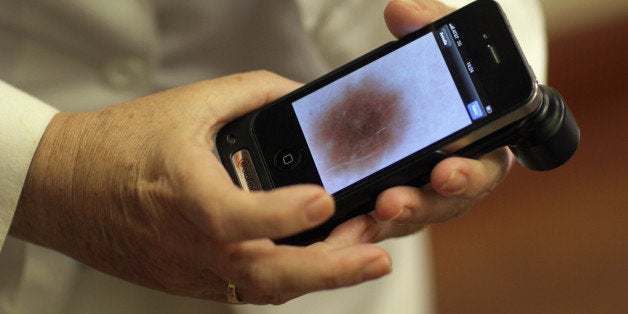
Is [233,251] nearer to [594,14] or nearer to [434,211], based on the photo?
[434,211]

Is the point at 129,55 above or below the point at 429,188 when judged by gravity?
above

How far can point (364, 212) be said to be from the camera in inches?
15.6

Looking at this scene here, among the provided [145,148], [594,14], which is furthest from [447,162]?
[594,14]

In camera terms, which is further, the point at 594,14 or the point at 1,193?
the point at 594,14

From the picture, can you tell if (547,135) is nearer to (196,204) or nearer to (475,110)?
(475,110)

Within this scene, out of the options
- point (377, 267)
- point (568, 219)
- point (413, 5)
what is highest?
point (413, 5)

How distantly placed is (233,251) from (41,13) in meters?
0.20

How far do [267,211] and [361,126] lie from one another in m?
0.14

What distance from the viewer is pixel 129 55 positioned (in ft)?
1.41

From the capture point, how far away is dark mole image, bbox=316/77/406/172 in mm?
399

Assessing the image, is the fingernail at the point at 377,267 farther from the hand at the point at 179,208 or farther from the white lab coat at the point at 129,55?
the white lab coat at the point at 129,55

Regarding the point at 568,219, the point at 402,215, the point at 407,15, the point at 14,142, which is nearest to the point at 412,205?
the point at 402,215

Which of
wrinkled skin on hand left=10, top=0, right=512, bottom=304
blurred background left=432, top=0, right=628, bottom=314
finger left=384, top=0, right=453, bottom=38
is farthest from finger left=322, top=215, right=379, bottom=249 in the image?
blurred background left=432, top=0, right=628, bottom=314

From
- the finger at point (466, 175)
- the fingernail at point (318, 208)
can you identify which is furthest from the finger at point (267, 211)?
the finger at point (466, 175)
